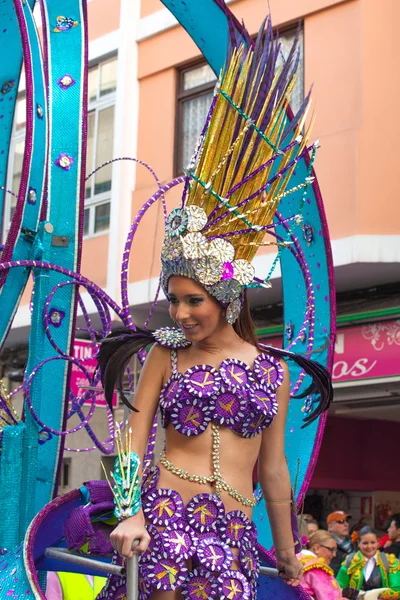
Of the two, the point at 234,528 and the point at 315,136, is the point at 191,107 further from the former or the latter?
the point at 234,528

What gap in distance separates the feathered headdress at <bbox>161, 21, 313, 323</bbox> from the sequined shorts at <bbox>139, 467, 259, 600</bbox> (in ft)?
1.95

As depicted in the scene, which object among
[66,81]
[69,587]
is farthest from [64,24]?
[69,587]

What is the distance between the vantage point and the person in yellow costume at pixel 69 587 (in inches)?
157

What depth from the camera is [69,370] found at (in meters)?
3.73

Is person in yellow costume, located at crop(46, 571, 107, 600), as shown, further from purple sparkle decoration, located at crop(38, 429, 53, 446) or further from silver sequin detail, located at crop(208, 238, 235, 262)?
silver sequin detail, located at crop(208, 238, 235, 262)

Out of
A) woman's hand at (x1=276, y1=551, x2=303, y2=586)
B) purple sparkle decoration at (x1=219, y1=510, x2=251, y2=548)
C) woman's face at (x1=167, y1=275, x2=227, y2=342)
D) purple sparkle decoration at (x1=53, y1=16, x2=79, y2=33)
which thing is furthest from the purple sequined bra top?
purple sparkle decoration at (x1=53, y1=16, x2=79, y2=33)

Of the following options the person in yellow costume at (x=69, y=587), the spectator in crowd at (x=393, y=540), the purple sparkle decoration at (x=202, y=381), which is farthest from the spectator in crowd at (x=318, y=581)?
the purple sparkle decoration at (x=202, y=381)

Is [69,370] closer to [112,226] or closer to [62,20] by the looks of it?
[62,20]

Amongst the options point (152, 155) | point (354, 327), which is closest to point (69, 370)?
point (354, 327)

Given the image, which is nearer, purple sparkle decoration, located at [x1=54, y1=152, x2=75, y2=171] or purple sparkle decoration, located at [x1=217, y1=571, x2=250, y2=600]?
purple sparkle decoration, located at [x1=217, y1=571, x2=250, y2=600]

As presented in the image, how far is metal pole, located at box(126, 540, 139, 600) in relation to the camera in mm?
2520

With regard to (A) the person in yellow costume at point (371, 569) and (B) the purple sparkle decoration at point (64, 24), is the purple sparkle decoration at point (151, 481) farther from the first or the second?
(A) the person in yellow costume at point (371, 569)

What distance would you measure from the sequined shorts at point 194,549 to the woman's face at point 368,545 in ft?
13.9

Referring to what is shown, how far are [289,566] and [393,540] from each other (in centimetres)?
486
